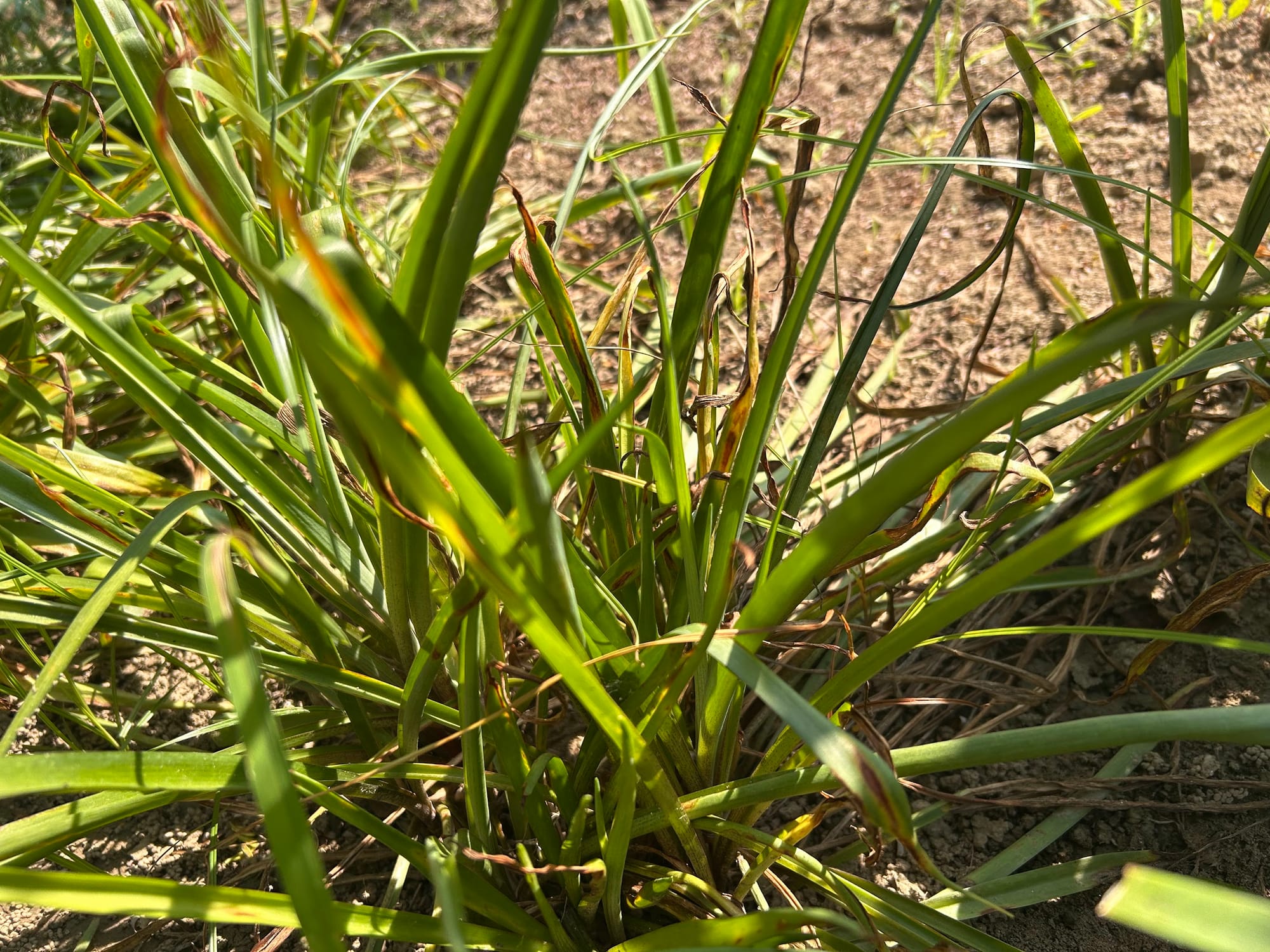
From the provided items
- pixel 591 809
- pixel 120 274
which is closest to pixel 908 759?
pixel 591 809

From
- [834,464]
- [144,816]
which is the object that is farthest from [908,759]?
[144,816]

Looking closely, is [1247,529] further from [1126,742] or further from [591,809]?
[591,809]

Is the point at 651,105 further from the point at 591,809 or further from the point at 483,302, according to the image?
the point at 591,809

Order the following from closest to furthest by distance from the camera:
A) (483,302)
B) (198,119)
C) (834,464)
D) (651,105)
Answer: (198,119) → (834,464) → (483,302) → (651,105)

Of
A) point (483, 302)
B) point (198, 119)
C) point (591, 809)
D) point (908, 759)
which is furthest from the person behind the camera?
point (483, 302)

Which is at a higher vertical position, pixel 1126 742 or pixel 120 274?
pixel 120 274

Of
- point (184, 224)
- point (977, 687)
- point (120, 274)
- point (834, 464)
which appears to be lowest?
point (977, 687)

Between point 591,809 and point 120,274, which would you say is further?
point 120,274
